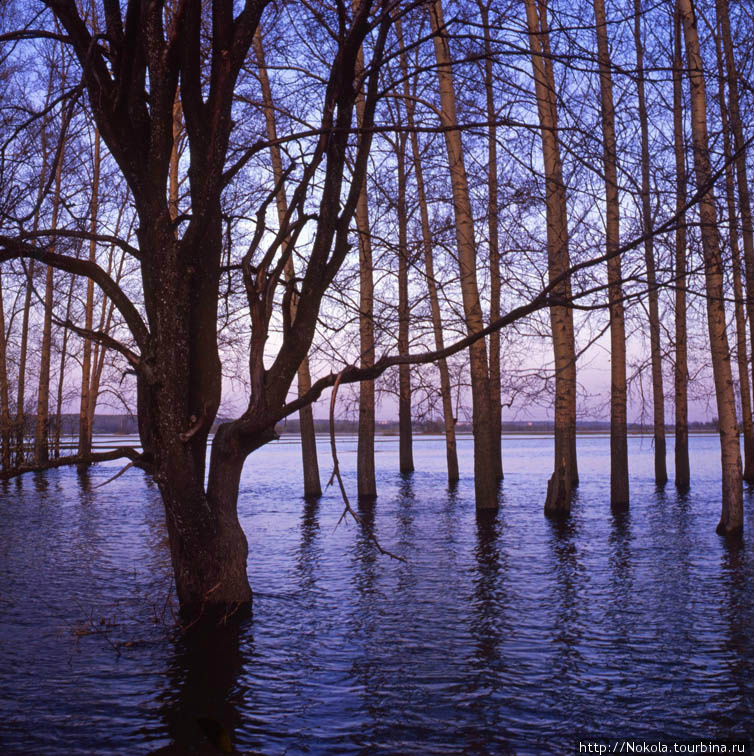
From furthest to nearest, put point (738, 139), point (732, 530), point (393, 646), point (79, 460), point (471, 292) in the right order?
point (471, 292)
point (732, 530)
point (738, 139)
point (393, 646)
point (79, 460)

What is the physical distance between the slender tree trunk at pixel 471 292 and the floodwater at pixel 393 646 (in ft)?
7.71

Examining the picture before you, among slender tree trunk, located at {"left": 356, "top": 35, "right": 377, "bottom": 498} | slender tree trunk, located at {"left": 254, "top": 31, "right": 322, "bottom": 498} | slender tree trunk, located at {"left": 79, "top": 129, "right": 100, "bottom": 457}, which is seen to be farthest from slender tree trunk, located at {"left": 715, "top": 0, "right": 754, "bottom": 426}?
slender tree trunk, located at {"left": 79, "top": 129, "right": 100, "bottom": 457}

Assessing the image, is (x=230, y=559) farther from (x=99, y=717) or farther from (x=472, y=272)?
(x=472, y=272)

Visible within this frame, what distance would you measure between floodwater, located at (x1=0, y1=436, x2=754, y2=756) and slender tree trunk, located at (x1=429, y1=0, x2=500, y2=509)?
235cm

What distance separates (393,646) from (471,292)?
366 inches

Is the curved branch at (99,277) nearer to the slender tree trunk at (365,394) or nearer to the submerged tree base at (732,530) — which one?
the submerged tree base at (732,530)

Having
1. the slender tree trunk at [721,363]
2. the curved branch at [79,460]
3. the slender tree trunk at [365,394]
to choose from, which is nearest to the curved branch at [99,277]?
the curved branch at [79,460]

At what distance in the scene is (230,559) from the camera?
704 cm

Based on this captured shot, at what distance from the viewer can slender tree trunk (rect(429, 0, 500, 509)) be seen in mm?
14703

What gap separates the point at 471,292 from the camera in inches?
593

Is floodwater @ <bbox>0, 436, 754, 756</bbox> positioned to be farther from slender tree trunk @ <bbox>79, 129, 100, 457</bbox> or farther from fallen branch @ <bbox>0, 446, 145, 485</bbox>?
slender tree trunk @ <bbox>79, 129, 100, 457</bbox>

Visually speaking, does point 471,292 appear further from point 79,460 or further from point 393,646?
point 79,460

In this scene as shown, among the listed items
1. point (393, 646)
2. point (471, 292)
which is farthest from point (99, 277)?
point (471, 292)

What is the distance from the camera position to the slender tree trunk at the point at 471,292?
1470cm
